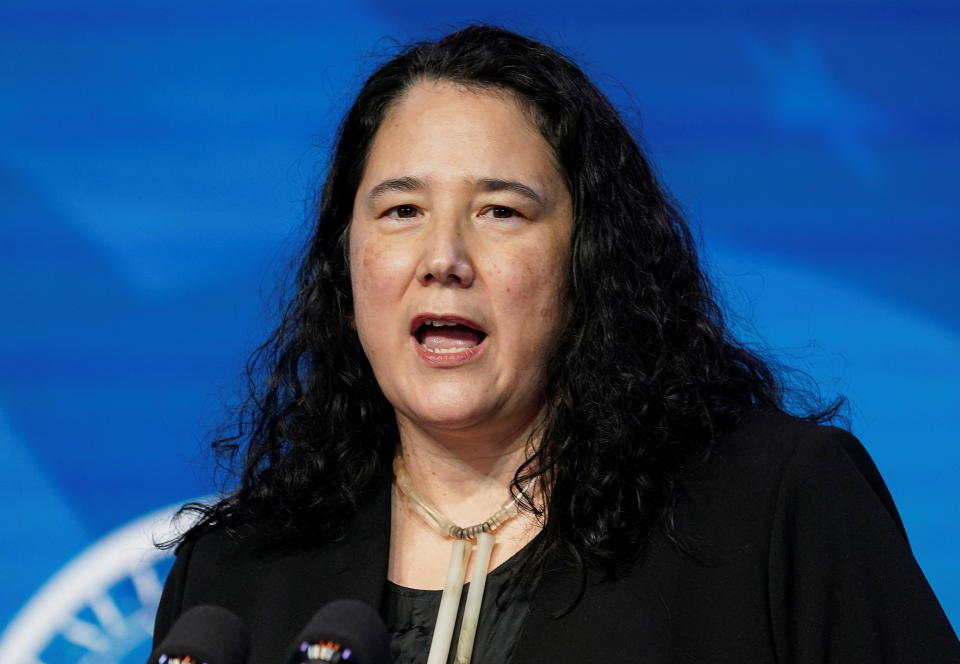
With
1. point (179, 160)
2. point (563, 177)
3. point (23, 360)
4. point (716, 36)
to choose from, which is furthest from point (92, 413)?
point (716, 36)

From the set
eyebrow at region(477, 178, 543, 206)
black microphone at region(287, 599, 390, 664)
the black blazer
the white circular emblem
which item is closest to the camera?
black microphone at region(287, 599, 390, 664)

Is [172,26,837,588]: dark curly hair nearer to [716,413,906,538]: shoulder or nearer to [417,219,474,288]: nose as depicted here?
[716,413,906,538]: shoulder

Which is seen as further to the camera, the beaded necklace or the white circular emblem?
the white circular emblem

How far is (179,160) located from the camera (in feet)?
8.85

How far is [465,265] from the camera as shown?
1.83 m

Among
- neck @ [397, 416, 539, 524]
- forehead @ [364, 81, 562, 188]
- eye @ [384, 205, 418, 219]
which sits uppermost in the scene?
forehead @ [364, 81, 562, 188]

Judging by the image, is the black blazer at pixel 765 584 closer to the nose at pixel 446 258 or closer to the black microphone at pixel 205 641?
the nose at pixel 446 258

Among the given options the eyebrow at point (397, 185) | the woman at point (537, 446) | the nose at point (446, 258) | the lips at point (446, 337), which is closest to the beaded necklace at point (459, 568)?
the woman at point (537, 446)

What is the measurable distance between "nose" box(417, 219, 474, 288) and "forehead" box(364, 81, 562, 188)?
0.30ft

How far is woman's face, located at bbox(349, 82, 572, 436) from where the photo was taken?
1.85m

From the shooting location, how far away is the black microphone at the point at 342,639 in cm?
102

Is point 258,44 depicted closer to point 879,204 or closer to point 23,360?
point 23,360

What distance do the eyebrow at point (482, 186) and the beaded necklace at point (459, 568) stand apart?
437 millimetres

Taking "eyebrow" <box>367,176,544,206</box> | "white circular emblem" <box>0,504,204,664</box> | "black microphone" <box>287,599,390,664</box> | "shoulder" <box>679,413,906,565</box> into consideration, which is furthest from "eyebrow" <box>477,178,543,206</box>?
"white circular emblem" <box>0,504,204,664</box>
